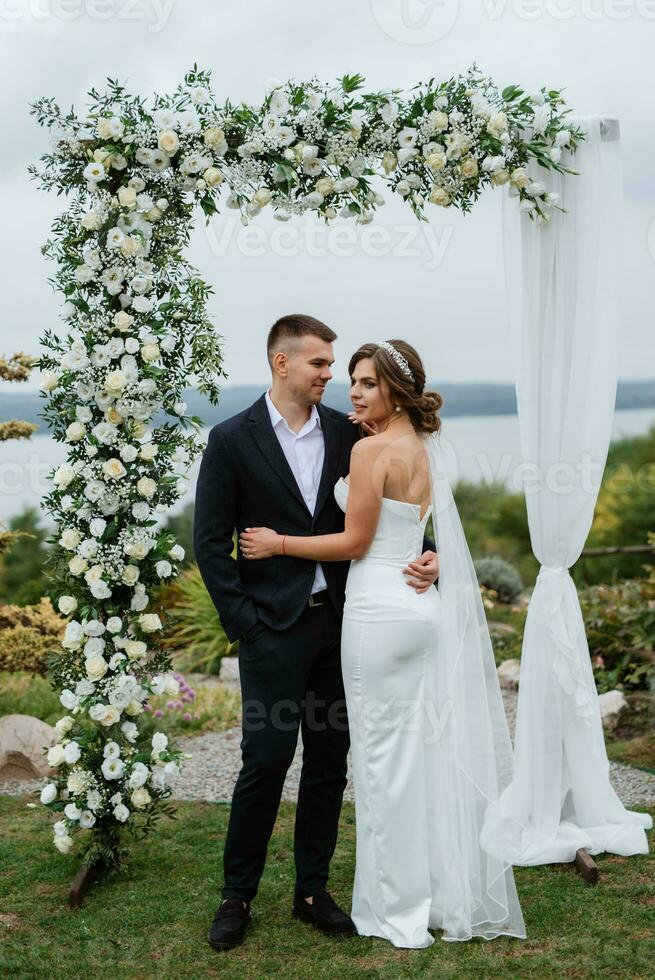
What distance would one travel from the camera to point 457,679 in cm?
405

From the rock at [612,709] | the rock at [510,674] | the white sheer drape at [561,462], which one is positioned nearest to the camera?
the white sheer drape at [561,462]

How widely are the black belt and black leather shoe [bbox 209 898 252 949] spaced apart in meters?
1.20

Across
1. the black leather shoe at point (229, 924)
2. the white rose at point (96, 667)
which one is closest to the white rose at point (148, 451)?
the white rose at point (96, 667)

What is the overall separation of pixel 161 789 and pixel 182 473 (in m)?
1.42

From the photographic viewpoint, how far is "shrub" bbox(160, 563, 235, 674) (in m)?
9.53

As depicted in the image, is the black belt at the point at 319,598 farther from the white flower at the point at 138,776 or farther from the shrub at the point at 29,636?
the shrub at the point at 29,636

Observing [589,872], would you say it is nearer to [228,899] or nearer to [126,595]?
[228,899]

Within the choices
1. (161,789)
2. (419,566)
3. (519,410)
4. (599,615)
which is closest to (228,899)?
(161,789)

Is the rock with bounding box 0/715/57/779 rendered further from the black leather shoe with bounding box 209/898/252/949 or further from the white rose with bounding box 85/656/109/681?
the black leather shoe with bounding box 209/898/252/949

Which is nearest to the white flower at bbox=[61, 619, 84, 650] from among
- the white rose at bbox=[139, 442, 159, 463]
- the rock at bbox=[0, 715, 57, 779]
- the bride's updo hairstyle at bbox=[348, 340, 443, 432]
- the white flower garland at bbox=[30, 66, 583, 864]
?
the white flower garland at bbox=[30, 66, 583, 864]

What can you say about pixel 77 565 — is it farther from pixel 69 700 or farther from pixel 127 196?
pixel 127 196

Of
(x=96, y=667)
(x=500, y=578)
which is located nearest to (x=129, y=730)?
(x=96, y=667)

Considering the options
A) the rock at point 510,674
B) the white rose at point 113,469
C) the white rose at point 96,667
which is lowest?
the rock at point 510,674

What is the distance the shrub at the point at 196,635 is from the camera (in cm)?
953
